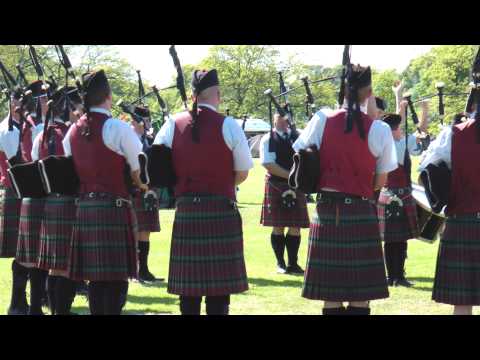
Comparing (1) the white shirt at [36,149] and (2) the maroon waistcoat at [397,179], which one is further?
(2) the maroon waistcoat at [397,179]

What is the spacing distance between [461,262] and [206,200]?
1504 millimetres

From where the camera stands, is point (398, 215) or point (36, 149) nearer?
point (36, 149)

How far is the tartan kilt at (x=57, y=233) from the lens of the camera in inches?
203

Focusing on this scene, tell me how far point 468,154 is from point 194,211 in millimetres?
1592

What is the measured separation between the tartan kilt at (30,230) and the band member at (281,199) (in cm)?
265

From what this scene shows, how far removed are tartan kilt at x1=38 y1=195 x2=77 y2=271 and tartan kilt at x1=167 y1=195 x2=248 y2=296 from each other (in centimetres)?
90

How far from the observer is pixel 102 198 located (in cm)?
461

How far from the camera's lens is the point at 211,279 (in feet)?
15.2

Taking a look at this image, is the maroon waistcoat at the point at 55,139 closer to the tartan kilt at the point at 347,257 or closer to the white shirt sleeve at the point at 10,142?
the white shirt sleeve at the point at 10,142

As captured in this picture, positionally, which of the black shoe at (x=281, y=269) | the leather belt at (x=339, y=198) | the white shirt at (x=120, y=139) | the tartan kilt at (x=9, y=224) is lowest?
the black shoe at (x=281, y=269)

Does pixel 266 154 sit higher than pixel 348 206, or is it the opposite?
pixel 266 154

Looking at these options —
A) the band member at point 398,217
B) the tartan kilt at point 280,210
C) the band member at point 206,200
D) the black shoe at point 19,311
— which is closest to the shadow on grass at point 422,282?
the band member at point 398,217

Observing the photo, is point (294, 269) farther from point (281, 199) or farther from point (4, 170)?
point (4, 170)

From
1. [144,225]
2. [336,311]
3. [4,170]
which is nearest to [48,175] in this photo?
[4,170]
